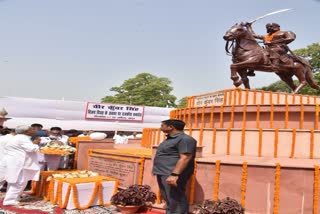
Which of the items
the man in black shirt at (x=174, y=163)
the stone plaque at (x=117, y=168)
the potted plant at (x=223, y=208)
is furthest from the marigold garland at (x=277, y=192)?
the stone plaque at (x=117, y=168)

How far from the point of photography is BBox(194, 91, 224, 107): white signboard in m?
9.35

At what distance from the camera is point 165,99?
3753 centimetres

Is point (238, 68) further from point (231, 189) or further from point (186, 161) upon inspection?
point (186, 161)

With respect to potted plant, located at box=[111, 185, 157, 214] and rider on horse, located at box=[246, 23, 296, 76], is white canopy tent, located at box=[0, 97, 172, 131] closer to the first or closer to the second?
rider on horse, located at box=[246, 23, 296, 76]

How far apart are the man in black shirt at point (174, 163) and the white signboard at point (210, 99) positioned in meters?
5.22

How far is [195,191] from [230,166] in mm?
729

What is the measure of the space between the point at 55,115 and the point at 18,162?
10467 mm

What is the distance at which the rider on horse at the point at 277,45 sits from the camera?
10.6 m

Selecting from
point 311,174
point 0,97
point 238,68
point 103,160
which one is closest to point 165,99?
point 0,97

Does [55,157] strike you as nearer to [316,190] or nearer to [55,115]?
[316,190]

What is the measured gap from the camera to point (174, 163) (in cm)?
425

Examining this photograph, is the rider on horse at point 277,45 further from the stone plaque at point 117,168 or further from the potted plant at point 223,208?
the potted plant at point 223,208

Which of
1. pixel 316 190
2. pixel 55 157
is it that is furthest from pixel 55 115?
pixel 316 190

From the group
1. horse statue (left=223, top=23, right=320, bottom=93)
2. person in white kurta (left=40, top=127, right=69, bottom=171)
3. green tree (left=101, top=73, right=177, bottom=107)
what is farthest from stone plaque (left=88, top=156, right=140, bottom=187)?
green tree (left=101, top=73, right=177, bottom=107)
